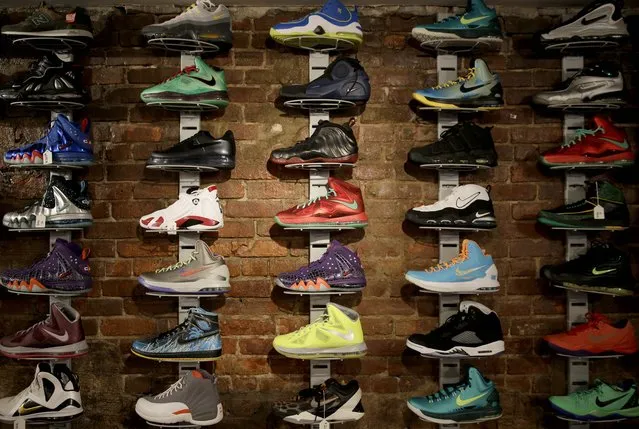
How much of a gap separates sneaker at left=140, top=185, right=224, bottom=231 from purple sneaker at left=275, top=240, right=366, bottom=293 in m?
0.52

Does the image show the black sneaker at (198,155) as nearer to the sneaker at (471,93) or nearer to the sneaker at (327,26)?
the sneaker at (327,26)

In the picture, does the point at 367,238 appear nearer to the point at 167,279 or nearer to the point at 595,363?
the point at 167,279

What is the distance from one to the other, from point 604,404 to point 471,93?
1851 mm

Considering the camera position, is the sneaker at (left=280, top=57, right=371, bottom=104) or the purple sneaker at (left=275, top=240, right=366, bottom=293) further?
the sneaker at (left=280, top=57, right=371, bottom=104)

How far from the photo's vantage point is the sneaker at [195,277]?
323 cm

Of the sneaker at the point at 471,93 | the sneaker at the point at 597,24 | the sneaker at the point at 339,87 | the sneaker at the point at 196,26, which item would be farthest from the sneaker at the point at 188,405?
the sneaker at the point at 597,24

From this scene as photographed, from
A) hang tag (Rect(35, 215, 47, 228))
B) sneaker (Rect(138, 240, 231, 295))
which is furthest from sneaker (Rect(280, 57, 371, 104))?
hang tag (Rect(35, 215, 47, 228))

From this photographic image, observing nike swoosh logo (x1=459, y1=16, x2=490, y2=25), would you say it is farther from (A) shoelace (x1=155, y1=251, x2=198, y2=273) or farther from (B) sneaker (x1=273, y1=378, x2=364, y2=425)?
(B) sneaker (x1=273, y1=378, x2=364, y2=425)

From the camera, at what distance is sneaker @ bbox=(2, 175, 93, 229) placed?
10.8 feet

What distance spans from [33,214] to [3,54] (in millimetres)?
1076

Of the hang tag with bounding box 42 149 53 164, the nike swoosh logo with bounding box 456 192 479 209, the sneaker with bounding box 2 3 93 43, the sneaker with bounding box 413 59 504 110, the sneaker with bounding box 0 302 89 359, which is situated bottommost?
the sneaker with bounding box 0 302 89 359

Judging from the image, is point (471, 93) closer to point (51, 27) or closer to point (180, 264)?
point (180, 264)

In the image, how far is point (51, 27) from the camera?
10.9ft

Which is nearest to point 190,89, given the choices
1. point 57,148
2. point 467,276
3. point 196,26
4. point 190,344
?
point 196,26
